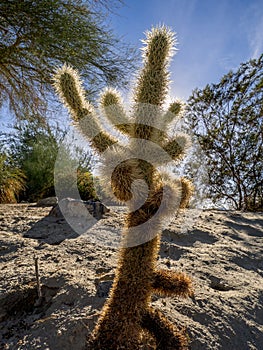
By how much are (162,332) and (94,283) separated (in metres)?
0.68

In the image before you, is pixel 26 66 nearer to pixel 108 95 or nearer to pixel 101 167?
pixel 108 95

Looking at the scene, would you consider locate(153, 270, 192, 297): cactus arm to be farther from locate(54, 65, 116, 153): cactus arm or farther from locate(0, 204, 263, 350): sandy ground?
locate(54, 65, 116, 153): cactus arm

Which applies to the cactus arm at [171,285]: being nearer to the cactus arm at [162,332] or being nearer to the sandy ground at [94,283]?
the cactus arm at [162,332]

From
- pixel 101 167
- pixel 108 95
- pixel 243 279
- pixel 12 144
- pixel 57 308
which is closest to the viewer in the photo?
pixel 101 167

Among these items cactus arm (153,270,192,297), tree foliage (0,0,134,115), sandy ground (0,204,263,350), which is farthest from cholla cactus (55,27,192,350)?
tree foliage (0,0,134,115)

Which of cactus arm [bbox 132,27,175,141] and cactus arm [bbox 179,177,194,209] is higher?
cactus arm [bbox 132,27,175,141]

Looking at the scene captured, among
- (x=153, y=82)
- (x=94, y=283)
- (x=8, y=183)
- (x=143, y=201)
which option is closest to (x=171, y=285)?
(x=143, y=201)

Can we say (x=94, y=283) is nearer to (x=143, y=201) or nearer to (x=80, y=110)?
(x=143, y=201)

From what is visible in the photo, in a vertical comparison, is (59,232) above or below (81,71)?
below

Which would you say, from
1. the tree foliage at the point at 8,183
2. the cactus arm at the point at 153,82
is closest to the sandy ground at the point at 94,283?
the cactus arm at the point at 153,82

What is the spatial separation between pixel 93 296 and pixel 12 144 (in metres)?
7.96

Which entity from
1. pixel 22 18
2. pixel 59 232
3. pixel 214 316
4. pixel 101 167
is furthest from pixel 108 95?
pixel 22 18

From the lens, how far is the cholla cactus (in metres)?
1.32

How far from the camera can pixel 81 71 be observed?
19.3 feet
